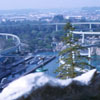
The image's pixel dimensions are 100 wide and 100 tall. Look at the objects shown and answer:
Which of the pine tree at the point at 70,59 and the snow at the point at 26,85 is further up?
the snow at the point at 26,85

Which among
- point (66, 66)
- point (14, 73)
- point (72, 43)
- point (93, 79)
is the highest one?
point (93, 79)

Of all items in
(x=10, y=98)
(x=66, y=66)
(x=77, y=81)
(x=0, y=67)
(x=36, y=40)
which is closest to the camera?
(x=10, y=98)

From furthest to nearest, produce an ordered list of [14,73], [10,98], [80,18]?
1. [80,18]
2. [14,73]
3. [10,98]

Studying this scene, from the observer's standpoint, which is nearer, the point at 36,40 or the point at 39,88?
the point at 39,88

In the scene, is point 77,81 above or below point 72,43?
above

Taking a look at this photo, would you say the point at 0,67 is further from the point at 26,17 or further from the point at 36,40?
the point at 26,17

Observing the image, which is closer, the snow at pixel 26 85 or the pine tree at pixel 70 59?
the snow at pixel 26 85

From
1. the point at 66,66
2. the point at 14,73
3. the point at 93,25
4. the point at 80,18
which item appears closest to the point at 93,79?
the point at 66,66

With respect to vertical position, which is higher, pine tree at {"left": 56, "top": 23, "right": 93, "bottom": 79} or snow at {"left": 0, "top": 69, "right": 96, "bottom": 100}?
Answer: snow at {"left": 0, "top": 69, "right": 96, "bottom": 100}

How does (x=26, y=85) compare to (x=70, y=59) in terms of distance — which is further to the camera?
(x=70, y=59)

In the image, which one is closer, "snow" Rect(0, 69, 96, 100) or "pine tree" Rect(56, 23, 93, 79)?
"snow" Rect(0, 69, 96, 100)

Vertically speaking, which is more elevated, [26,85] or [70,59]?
[26,85]
